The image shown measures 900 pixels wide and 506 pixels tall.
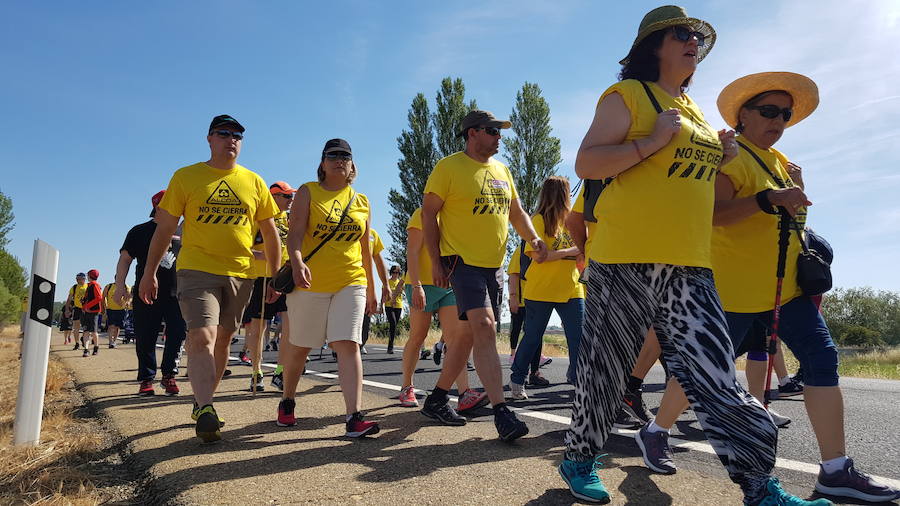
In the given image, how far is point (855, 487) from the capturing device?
2.60 m

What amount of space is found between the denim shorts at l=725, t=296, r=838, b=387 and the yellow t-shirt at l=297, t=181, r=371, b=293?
92.1 inches

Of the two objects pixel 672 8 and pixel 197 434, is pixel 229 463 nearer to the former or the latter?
pixel 197 434

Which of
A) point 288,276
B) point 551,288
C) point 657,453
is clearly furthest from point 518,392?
point 657,453

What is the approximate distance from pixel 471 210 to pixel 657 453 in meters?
1.83

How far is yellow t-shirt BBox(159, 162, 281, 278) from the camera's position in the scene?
13.3 ft

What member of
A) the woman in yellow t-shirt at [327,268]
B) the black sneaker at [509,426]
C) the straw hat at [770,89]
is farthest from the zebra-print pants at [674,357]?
the woman in yellow t-shirt at [327,268]

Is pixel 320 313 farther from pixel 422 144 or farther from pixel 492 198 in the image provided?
pixel 422 144

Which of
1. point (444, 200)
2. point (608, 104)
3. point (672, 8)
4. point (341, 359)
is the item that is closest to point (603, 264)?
point (608, 104)

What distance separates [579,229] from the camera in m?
3.72

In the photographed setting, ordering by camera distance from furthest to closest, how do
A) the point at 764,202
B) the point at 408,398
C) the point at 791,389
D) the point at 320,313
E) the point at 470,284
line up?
the point at 791,389
the point at 408,398
the point at 320,313
the point at 470,284
the point at 764,202

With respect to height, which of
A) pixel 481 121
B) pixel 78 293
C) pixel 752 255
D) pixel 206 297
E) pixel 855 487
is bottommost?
pixel 855 487

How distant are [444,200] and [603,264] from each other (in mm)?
1762

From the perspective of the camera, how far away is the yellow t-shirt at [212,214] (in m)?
4.04

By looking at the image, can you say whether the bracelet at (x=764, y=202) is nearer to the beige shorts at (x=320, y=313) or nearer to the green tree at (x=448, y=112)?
the beige shorts at (x=320, y=313)
